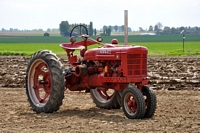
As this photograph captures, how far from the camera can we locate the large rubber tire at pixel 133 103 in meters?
8.08

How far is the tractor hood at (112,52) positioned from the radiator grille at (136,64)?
0.09 meters

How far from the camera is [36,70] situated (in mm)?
9883

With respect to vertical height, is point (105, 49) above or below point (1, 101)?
above

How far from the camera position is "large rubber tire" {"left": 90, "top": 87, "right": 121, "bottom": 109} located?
9.78 meters

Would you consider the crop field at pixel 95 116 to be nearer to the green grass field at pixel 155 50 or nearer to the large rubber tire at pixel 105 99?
the large rubber tire at pixel 105 99

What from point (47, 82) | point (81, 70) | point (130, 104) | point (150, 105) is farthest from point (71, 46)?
point (150, 105)

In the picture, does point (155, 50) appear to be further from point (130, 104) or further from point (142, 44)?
point (130, 104)

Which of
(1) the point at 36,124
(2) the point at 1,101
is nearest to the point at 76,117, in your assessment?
(1) the point at 36,124

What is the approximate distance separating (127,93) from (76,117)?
3.32 ft

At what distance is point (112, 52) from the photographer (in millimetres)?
8867

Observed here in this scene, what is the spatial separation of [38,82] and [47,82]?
1.11 feet

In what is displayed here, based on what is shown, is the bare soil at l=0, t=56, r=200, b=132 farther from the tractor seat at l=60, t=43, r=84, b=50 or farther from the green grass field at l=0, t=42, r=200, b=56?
the green grass field at l=0, t=42, r=200, b=56

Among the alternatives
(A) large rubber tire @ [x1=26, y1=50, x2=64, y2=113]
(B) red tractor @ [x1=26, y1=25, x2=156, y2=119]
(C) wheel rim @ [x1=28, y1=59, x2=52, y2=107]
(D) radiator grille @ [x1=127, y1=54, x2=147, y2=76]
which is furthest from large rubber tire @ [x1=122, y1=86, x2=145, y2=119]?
(C) wheel rim @ [x1=28, y1=59, x2=52, y2=107]

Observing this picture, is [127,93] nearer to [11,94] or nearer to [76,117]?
[76,117]
